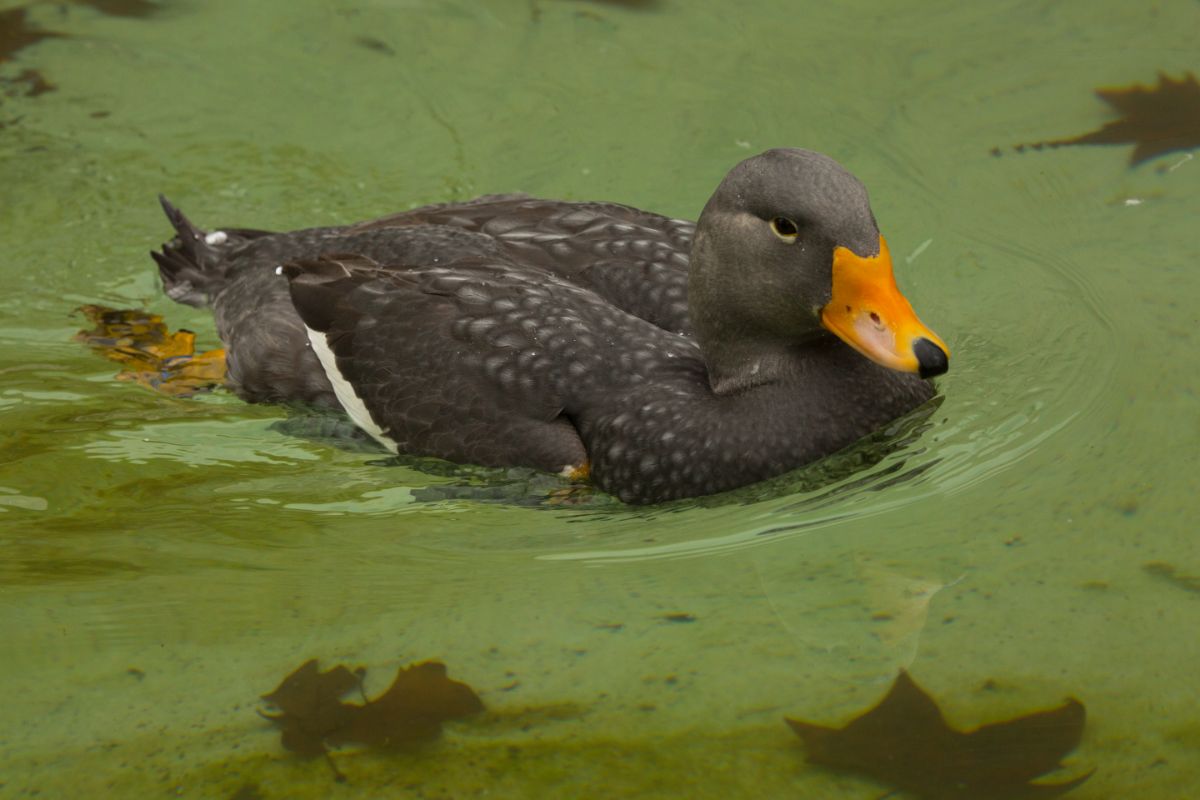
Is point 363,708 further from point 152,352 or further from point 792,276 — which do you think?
point 152,352

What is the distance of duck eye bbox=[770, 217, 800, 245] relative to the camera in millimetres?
3829

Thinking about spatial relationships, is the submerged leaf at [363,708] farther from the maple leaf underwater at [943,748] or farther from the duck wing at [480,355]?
the duck wing at [480,355]

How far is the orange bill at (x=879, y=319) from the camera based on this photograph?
3.63 metres

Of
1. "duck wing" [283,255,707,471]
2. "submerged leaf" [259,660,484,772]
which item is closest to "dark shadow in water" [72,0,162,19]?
"duck wing" [283,255,707,471]

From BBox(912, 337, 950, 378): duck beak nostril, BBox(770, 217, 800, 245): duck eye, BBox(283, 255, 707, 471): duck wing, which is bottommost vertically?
BBox(283, 255, 707, 471): duck wing

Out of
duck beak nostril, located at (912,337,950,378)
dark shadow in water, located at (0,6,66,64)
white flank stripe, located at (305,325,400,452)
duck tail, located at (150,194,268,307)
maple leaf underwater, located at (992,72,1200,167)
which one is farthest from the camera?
dark shadow in water, located at (0,6,66,64)

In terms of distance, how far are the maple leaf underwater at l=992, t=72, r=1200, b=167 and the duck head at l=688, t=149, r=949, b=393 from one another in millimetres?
2308

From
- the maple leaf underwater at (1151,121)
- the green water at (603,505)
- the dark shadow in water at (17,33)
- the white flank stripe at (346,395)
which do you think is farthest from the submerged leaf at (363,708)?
the dark shadow in water at (17,33)

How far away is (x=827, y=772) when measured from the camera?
9.59ft

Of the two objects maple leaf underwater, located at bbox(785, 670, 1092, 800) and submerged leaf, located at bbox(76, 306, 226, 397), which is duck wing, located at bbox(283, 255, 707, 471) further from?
maple leaf underwater, located at bbox(785, 670, 1092, 800)

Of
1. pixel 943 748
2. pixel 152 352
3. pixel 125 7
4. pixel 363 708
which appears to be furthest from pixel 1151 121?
pixel 125 7

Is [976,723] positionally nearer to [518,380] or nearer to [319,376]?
[518,380]

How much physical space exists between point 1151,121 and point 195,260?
3943mm

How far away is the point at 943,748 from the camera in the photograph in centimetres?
294
